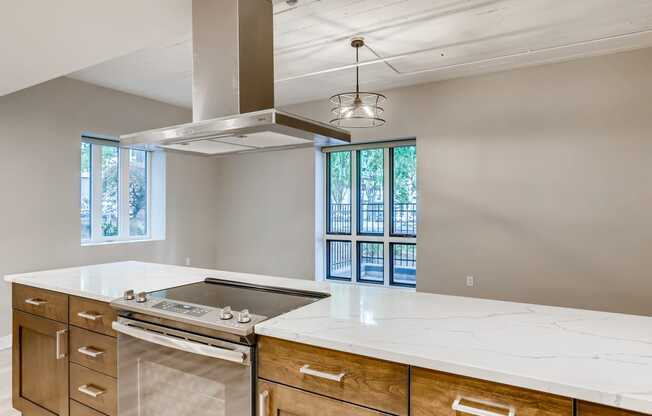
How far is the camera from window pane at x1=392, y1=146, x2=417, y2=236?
475 cm

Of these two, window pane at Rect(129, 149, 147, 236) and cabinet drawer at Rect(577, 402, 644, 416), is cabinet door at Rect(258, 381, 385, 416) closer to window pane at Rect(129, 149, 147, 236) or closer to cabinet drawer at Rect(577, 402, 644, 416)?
cabinet drawer at Rect(577, 402, 644, 416)

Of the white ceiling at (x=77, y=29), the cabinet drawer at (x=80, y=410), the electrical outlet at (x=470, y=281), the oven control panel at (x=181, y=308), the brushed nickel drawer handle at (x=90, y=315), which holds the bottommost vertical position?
the cabinet drawer at (x=80, y=410)

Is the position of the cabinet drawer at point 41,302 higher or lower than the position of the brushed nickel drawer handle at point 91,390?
higher

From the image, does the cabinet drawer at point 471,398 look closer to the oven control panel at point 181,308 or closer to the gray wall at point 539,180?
the oven control panel at point 181,308

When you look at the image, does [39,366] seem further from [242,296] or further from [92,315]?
[242,296]

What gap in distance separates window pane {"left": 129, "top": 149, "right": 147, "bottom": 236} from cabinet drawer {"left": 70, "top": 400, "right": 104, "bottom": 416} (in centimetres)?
325

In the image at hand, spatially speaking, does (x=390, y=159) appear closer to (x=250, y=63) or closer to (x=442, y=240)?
(x=442, y=240)

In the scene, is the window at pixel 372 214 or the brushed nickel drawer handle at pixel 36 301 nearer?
the brushed nickel drawer handle at pixel 36 301

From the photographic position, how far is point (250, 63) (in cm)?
176

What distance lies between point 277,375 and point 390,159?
384 cm

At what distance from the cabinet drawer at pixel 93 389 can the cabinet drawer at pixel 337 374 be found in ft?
3.01

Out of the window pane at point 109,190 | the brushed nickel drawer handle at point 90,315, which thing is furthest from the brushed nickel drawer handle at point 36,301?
the window pane at point 109,190

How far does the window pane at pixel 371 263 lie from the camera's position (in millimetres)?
4981

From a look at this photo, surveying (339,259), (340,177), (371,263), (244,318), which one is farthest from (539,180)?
(244,318)
